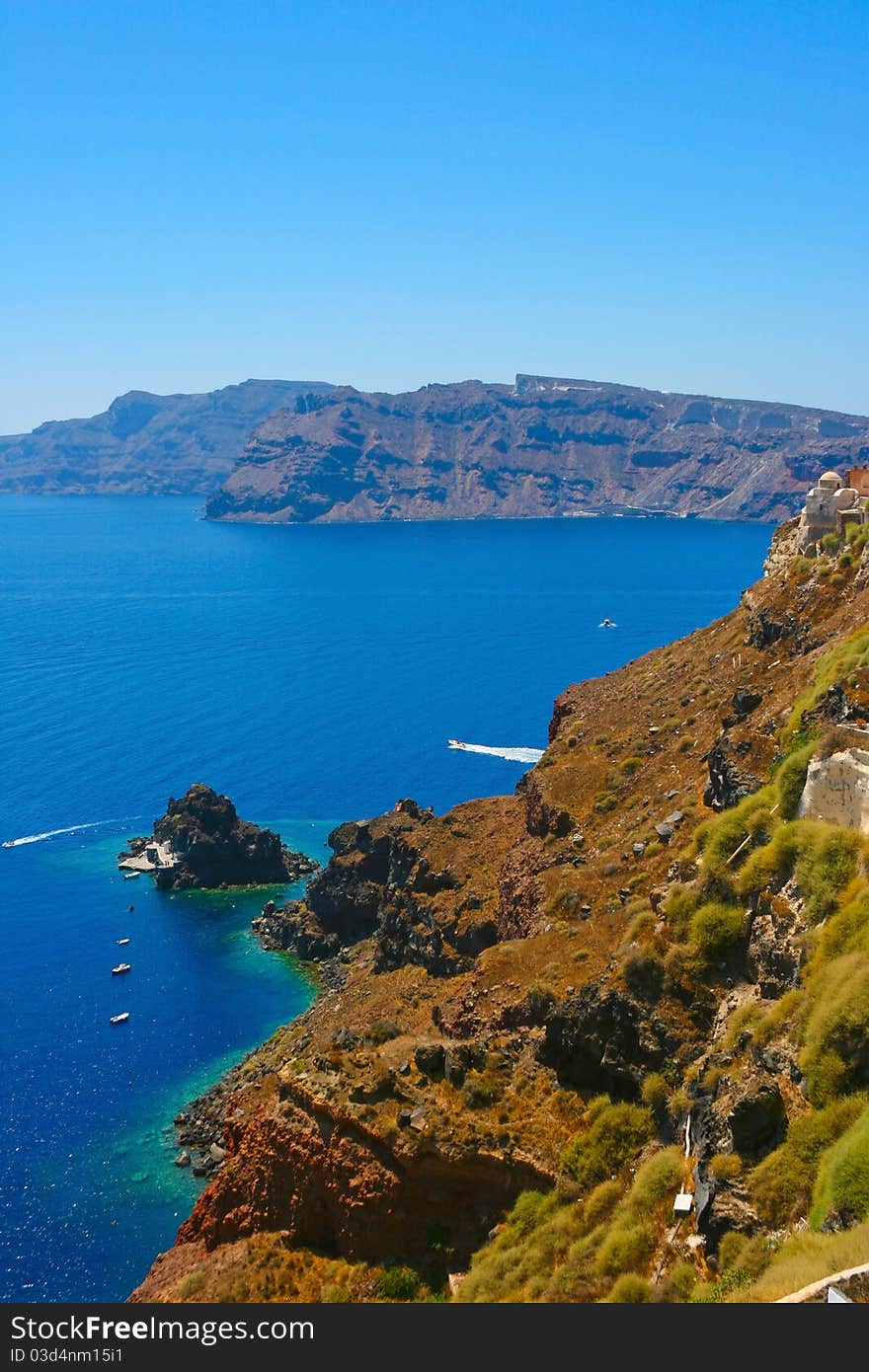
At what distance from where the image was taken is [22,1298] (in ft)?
149

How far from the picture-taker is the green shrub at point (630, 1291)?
21.1 m

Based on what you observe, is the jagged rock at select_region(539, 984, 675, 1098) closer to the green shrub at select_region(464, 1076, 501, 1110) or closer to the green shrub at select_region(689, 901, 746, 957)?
the green shrub at select_region(464, 1076, 501, 1110)

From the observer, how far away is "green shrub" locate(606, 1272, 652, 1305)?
2109 centimetres

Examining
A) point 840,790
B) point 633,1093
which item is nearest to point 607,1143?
point 633,1093

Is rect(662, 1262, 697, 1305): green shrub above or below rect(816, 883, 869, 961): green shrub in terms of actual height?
below

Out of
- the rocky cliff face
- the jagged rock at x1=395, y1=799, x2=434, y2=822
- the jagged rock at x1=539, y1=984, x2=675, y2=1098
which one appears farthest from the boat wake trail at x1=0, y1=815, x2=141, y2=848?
the jagged rock at x1=539, y1=984, x2=675, y2=1098

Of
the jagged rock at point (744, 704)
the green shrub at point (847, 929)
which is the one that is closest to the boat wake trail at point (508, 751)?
the jagged rock at point (744, 704)

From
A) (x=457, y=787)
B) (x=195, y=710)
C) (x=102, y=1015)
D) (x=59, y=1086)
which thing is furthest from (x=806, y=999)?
(x=195, y=710)

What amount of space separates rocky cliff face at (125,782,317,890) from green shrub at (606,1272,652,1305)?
7427 cm

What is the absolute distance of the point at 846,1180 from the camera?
19.0 meters

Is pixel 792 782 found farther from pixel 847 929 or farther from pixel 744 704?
pixel 744 704

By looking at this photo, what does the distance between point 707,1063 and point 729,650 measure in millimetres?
32767

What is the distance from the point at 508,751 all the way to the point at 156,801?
118 ft
